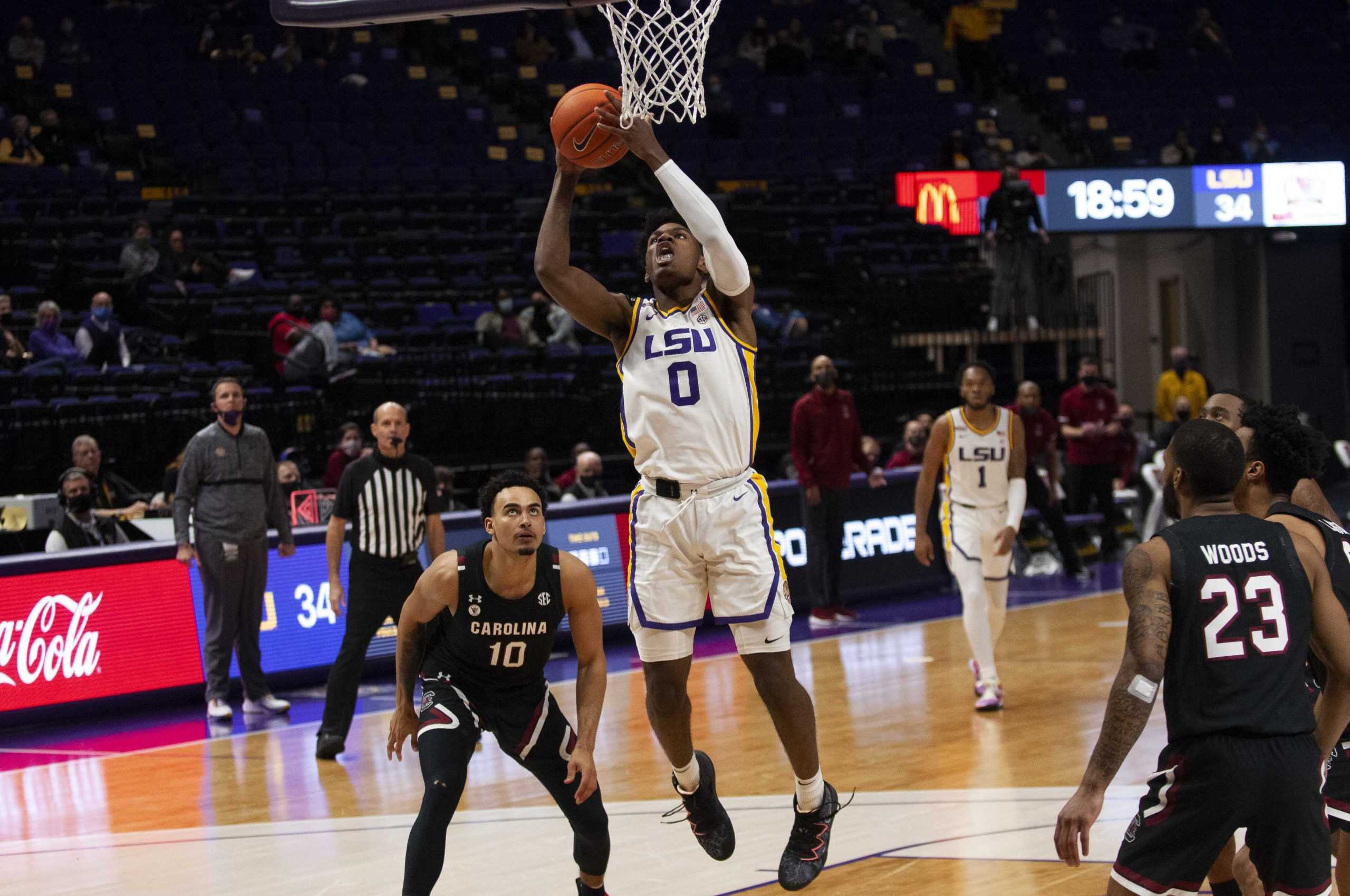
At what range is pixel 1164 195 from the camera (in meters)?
19.9

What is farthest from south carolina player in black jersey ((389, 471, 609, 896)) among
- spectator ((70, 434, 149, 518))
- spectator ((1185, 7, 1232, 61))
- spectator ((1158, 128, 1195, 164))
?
spectator ((1185, 7, 1232, 61))

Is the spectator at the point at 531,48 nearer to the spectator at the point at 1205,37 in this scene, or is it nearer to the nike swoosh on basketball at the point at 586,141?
the spectator at the point at 1205,37

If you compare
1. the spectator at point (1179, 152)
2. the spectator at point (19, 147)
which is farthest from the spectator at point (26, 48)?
the spectator at point (1179, 152)

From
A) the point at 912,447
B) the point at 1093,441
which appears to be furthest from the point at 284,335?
the point at 1093,441

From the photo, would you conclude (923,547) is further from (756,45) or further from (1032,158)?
(756,45)

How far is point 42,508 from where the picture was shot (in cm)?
1097

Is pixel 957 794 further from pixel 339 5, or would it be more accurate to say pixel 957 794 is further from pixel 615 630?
pixel 615 630

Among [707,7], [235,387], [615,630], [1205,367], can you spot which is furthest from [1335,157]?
[707,7]

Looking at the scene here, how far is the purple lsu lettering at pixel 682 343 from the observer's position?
5156mm

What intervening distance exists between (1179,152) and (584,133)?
711 inches

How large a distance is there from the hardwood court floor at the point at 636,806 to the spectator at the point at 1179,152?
12.7m

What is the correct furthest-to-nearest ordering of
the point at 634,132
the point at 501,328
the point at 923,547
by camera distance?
the point at 501,328, the point at 923,547, the point at 634,132

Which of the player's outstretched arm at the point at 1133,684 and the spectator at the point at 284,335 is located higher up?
the spectator at the point at 284,335

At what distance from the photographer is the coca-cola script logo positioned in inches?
364
